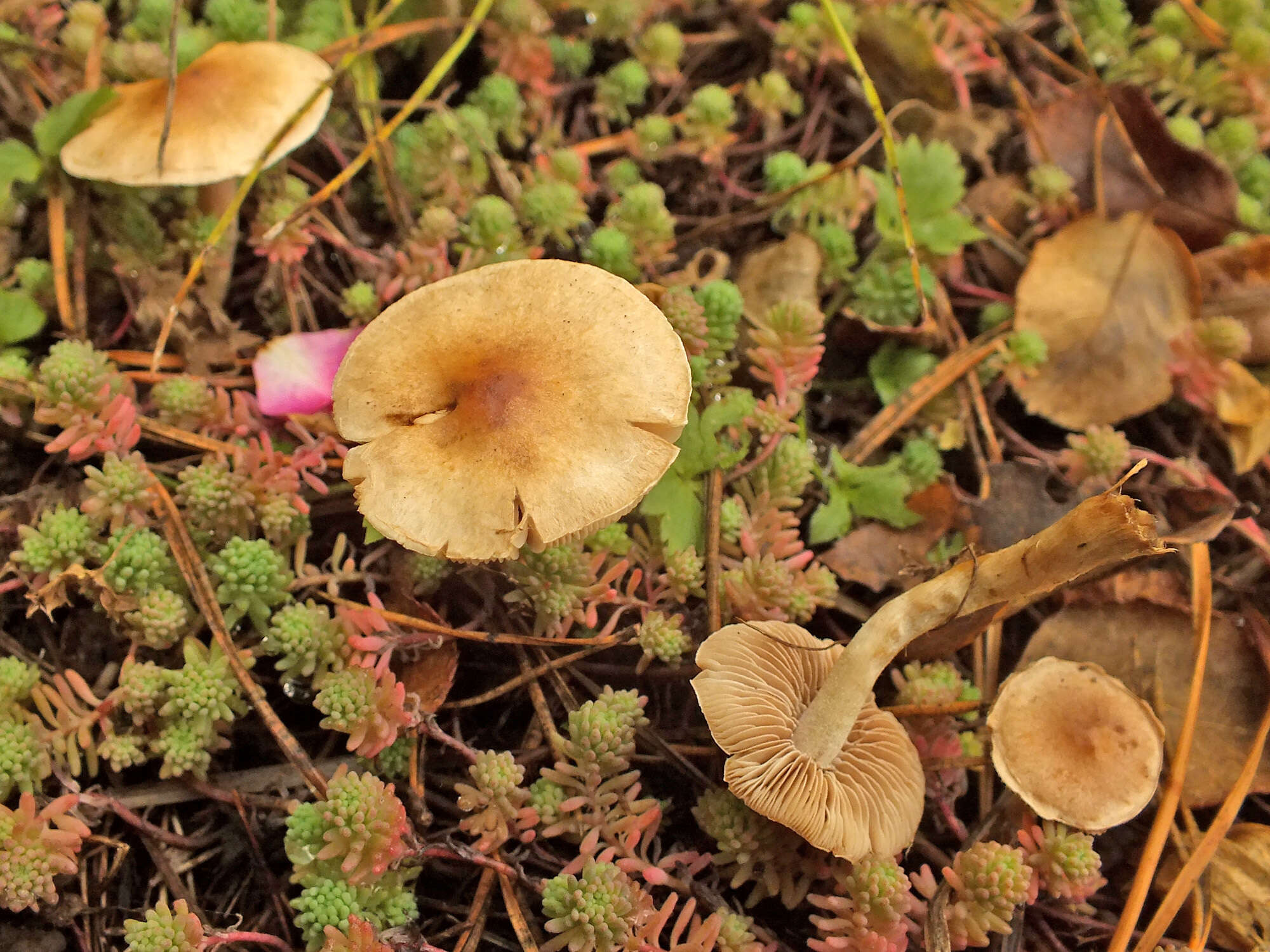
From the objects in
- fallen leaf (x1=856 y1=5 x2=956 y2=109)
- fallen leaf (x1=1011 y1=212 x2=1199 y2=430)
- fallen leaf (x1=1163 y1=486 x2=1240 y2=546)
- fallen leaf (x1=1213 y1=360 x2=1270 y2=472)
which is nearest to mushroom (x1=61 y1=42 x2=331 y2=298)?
fallen leaf (x1=856 y1=5 x2=956 y2=109)

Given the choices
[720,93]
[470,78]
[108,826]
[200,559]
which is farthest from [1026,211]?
[108,826]

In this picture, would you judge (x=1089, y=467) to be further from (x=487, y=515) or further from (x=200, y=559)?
(x=200, y=559)

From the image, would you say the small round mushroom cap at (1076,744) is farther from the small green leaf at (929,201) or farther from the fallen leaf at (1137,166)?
the fallen leaf at (1137,166)

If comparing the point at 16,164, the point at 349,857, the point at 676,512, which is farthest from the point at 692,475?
the point at 16,164

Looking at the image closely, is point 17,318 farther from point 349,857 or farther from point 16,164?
point 349,857

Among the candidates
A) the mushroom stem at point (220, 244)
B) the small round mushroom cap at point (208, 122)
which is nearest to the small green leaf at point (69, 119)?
the small round mushroom cap at point (208, 122)

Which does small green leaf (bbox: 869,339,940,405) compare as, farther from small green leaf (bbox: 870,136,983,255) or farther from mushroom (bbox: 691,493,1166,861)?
mushroom (bbox: 691,493,1166,861)
